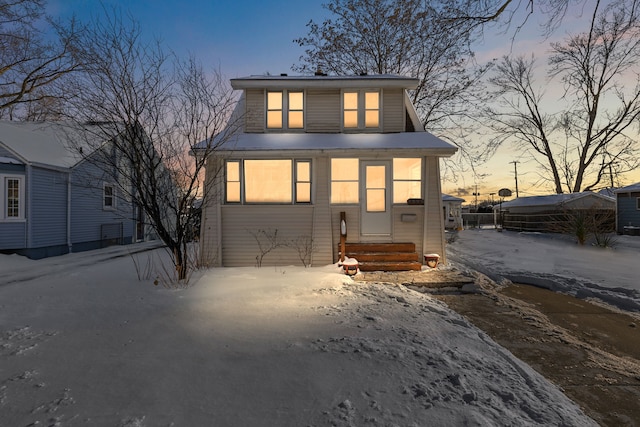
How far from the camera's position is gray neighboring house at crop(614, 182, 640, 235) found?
1748cm

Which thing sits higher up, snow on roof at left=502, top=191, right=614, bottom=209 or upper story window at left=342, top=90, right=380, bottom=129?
upper story window at left=342, top=90, right=380, bottom=129

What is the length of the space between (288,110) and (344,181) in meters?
3.13

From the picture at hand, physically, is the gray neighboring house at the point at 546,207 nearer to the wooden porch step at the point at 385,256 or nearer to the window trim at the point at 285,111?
the wooden porch step at the point at 385,256

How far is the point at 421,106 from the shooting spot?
16047 millimetres

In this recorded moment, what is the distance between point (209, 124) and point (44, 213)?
31.3ft

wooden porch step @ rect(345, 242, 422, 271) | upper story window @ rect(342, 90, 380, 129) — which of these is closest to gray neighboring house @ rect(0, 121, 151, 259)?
wooden porch step @ rect(345, 242, 422, 271)

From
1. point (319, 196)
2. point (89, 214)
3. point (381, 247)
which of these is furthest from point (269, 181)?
point (89, 214)

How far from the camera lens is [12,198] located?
1067 centimetres

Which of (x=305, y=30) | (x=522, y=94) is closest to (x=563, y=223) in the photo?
(x=522, y=94)

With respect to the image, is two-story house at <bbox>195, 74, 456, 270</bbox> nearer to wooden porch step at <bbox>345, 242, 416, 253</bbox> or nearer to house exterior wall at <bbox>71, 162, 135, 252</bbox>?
wooden porch step at <bbox>345, 242, 416, 253</bbox>

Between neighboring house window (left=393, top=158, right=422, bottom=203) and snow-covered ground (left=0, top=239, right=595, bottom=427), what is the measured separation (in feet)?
13.4

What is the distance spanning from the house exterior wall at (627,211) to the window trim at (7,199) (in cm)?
3063

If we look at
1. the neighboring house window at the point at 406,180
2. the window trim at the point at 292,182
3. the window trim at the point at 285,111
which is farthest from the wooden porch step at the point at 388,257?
the window trim at the point at 285,111

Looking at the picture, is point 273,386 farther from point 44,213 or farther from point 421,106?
point 421,106
